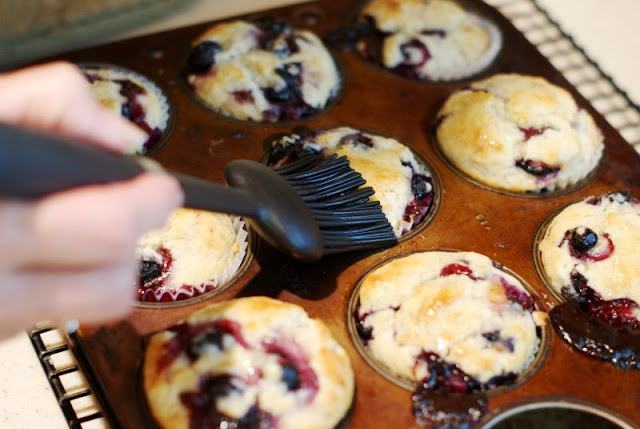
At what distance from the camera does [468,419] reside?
2.24 meters

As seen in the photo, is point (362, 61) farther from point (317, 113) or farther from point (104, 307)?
point (104, 307)

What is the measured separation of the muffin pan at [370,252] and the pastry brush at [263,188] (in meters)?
0.20

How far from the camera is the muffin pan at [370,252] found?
233 centimetres

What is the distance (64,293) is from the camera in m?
1.45

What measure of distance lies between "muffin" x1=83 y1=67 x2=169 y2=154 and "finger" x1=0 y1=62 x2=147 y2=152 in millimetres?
1400

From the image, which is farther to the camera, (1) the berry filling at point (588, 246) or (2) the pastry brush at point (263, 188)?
(1) the berry filling at point (588, 246)

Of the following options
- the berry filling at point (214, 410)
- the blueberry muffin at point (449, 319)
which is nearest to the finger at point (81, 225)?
the berry filling at point (214, 410)

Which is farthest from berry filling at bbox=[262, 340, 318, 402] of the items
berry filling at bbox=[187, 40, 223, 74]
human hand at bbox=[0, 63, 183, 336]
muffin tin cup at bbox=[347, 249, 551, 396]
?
berry filling at bbox=[187, 40, 223, 74]

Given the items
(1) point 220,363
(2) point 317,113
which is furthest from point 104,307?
(2) point 317,113

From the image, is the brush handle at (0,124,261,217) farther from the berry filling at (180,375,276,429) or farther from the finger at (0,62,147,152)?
the berry filling at (180,375,276,429)

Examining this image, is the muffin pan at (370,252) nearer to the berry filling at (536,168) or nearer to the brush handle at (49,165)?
the berry filling at (536,168)

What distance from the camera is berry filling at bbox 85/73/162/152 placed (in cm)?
310

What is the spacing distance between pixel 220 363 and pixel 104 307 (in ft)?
2.52

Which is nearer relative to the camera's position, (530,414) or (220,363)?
(220,363)
